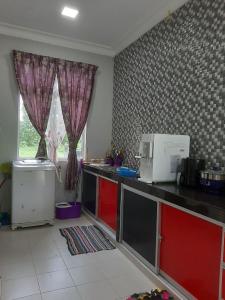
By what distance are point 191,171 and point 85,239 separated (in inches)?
63.0

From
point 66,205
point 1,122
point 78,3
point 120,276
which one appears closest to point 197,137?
point 120,276

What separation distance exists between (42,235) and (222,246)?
230 cm

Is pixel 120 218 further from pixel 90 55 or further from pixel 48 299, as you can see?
pixel 90 55

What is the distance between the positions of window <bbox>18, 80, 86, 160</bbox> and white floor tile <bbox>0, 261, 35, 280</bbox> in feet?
5.85

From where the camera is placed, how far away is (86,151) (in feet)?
13.5

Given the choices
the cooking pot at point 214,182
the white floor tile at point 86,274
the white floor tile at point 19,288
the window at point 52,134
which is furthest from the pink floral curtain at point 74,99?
the cooking pot at point 214,182

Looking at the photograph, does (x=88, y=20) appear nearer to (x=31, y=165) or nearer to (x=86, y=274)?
(x=31, y=165)

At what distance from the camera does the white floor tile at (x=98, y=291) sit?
1.90m

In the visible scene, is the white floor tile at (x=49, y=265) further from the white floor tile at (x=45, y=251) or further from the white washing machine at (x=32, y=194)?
the white washing machine at (x=32, y=194)

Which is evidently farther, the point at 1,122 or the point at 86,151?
the point at 86,151

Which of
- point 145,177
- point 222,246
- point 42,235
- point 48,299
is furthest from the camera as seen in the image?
point 42,235

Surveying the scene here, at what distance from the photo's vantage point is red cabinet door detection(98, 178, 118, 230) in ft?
9.52

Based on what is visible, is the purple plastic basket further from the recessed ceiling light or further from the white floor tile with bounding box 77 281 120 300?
the recessed ceiling light

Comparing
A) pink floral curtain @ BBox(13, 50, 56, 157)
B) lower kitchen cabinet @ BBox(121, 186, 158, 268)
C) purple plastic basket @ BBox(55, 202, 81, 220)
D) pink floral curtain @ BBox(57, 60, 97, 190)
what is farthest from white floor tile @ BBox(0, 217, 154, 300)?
pink floral curtain @ BBox(13, 50, 56, 157)
